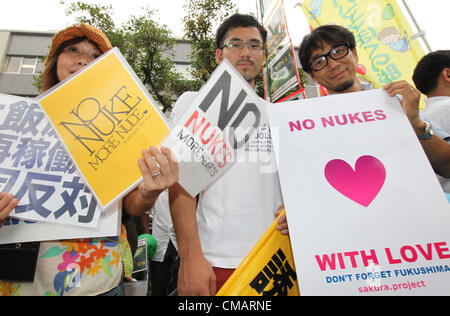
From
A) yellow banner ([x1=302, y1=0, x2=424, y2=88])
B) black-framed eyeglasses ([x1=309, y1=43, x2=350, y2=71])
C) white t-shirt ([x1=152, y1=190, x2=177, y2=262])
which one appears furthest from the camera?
yellow banner ([x1=302, y1=0, x2=424, y2=88])

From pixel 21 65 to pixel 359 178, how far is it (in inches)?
946

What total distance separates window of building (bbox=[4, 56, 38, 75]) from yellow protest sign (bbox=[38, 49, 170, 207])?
72.9 feet

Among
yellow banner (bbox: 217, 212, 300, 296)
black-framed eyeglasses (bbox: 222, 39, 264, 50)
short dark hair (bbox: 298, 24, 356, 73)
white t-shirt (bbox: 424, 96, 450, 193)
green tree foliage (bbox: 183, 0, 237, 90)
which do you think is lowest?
yellow banner (bbox: 217, 212, 300, 296)

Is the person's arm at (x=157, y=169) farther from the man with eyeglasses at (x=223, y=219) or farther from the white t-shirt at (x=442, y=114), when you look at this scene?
the white t-shirt at (x=442, y=114)

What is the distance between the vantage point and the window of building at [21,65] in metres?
17.0

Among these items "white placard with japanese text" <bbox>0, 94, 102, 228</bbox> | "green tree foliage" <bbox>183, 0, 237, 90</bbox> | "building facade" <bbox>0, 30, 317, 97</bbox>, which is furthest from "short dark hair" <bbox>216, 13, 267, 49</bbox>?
"building facade" <bbox>0, 30, 317, 97</bbox>

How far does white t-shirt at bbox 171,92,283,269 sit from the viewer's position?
3.67ft

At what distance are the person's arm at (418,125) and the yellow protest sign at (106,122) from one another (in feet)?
3.70

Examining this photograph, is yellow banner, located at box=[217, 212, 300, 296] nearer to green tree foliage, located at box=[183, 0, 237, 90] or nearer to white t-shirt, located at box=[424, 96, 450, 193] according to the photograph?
white t-shirt, located at box=[424, 96, 450, 193]

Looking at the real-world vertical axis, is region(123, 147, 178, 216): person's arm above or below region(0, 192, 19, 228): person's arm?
above

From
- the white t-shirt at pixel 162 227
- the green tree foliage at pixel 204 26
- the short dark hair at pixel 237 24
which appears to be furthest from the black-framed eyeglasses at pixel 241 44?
the green tree foliage at pixel 204 26

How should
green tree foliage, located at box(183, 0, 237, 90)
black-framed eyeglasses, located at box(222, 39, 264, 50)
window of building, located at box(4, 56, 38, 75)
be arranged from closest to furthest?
black-framed eyeglasses, located at box(222, 39, 264, 50) < green tree foliage, located at box(183, 0, 237, 90) < window of building, located at box(4, 56, 38, 75)

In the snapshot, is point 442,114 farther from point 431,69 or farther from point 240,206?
point 240,206
